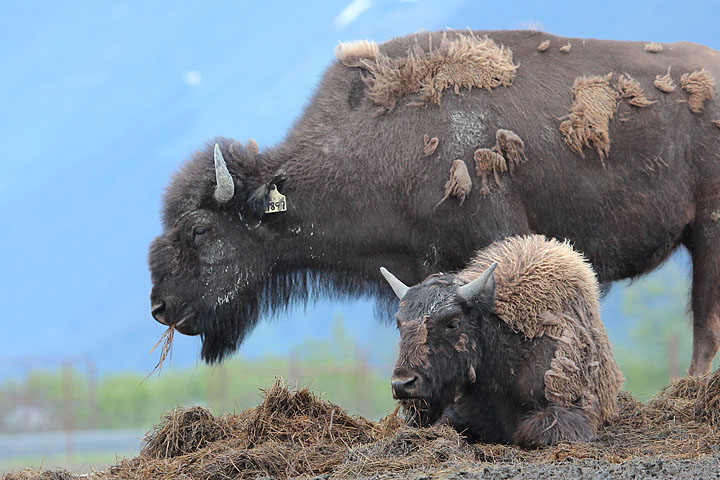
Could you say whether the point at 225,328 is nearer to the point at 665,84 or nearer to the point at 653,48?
the point at 665,84

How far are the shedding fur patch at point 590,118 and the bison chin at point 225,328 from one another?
3202 mm

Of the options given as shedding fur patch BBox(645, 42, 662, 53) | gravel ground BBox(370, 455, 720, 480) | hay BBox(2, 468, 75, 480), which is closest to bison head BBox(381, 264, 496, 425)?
gravel ground BBox(370, 455, 720, 480)

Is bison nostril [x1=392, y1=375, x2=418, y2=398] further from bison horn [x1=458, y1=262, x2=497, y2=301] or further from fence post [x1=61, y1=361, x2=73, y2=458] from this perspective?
fence post [x1=61, y1=361, x2=73, y2=458]

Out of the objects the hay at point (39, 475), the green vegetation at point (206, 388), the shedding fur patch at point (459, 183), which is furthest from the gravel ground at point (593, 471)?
the green vegetation at point (206, 388)

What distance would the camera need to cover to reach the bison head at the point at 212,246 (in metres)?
8.05

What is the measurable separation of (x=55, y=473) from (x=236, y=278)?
2644 millimetres

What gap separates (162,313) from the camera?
8102mm

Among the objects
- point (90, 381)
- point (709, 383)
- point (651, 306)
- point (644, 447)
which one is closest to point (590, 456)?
point (644, 447)

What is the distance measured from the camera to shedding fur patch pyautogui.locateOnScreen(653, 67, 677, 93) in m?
8.40

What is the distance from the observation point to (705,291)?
27.7ft

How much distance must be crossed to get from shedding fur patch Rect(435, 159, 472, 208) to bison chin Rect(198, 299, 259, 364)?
81.1 inches

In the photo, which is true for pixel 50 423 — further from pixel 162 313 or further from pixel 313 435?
pixel 313 435

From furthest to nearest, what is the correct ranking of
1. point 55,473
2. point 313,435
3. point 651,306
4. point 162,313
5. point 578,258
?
1. point 651,306
2. point 162,313
3. point 578,258
4. point 313,435
5. point 55,473

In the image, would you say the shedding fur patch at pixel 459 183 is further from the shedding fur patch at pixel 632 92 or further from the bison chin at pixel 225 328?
the bison chin at pixel 225 328
